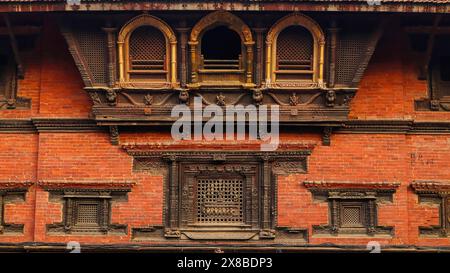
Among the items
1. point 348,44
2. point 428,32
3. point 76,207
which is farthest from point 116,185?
point 428,32

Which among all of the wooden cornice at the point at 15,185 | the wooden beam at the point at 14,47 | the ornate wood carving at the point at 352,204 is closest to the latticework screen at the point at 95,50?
the wooden beam at the point at 14,47

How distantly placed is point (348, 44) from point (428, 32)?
1.31 metres

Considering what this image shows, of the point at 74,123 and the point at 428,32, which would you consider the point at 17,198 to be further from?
the point at 428,32

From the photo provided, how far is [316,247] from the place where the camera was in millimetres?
10320

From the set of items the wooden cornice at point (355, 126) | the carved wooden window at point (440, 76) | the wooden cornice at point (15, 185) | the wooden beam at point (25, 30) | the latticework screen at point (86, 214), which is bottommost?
the latticework screen at point (86, 214)

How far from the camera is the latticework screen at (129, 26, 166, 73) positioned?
10258 millimetres

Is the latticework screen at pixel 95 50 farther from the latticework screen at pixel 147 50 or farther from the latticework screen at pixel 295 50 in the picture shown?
the latticework screen at pixel 295 50

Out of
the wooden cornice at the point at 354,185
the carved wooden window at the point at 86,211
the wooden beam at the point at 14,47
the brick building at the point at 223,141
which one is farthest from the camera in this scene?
the carved wooden window at the point at 86,211

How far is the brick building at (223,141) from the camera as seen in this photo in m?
A: 10.2

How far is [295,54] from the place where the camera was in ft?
33.8

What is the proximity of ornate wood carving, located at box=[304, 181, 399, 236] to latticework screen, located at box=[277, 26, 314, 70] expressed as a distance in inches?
72.1

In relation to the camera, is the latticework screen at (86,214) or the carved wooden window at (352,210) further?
the latticework screen at (86,214)

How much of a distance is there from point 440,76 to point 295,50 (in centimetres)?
245

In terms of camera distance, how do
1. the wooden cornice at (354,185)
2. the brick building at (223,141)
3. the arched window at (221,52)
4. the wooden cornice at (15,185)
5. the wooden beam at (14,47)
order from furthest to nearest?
the wooden cornice at (15,185) < the wooden cornice at (354,185) < the wooden beam at (14,47) < the brick building at (223,141) < the arched window at (221,52)
